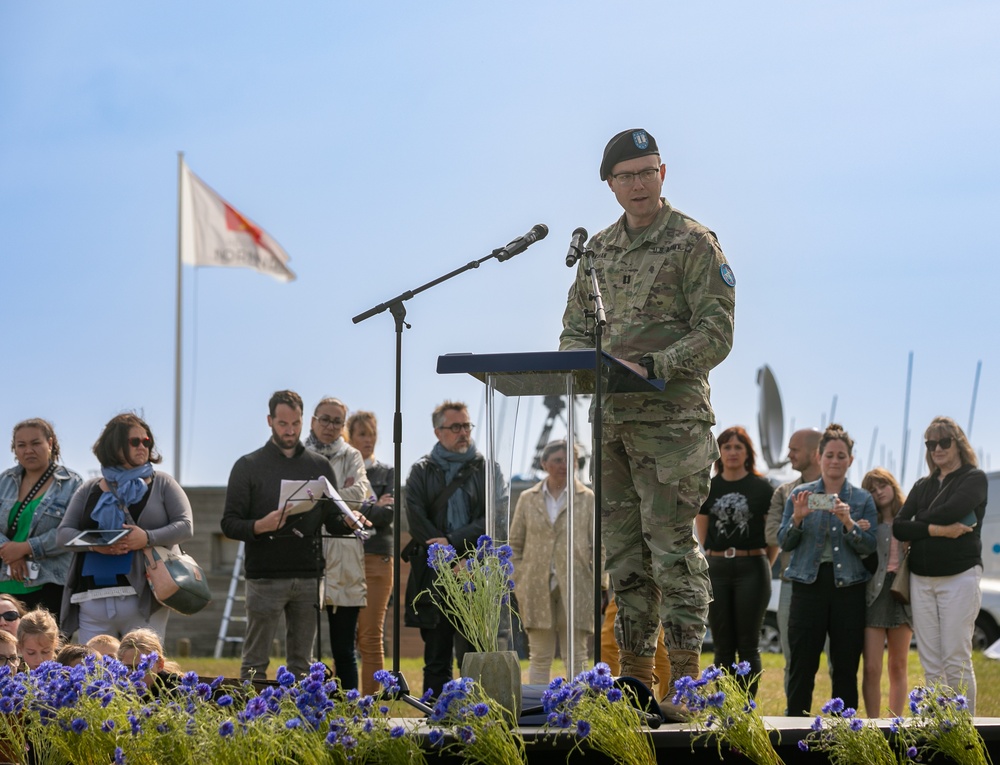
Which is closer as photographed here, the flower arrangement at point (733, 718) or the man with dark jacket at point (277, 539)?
the flower arrangement at point (733, 718)

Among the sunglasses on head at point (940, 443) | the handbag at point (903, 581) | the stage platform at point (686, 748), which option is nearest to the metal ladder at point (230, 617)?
the handbag at point (903, 581)

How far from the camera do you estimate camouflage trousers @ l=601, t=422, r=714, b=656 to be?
14.4 feet

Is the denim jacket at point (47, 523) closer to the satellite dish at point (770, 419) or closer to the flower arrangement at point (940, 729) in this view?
the flower arrangement at point (940, 729)

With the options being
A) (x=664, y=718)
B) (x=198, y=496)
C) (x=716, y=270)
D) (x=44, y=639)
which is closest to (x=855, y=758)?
(x=664, y=718)

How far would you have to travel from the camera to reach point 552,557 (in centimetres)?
450

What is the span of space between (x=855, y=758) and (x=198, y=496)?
43.0ft

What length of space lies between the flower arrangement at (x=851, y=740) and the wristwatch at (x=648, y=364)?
4.15 feet

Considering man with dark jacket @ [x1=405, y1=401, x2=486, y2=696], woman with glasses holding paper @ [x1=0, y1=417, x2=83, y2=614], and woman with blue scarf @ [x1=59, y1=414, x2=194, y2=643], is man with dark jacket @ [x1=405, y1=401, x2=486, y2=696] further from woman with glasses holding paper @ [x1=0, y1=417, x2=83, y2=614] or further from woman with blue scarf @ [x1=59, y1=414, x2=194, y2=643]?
woman with glasses holding paper @ [x1=0, y1=417, x2=83, y2=614]

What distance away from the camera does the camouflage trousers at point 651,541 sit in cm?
439

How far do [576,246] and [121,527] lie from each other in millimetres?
2998

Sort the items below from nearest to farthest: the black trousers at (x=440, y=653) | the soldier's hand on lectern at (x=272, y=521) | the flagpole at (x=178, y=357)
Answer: the soldier's hand on lectern at (x=272, y=521) → the black trousers at (x=440, y=653) → the flagpole at (x=178, y=357)

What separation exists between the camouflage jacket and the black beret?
25 centimetres

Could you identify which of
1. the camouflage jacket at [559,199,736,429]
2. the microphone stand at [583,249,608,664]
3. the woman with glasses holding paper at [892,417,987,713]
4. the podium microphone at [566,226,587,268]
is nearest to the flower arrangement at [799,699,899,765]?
the microphone stand at [583,249,608,664]

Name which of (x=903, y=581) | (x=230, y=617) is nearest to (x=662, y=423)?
(x=903, y=581)
